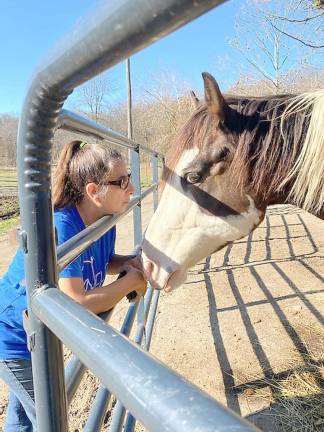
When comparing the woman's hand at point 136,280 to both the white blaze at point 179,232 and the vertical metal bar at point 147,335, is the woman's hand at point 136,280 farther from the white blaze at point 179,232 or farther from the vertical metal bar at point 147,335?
the vertical metal bar at point 147,335

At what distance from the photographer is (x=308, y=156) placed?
1543mm

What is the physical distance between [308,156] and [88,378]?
6.48 ft

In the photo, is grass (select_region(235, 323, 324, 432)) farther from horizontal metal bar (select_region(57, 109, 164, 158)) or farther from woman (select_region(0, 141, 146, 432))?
horizontal metal bar (select_region(57, 109, 164, 158))

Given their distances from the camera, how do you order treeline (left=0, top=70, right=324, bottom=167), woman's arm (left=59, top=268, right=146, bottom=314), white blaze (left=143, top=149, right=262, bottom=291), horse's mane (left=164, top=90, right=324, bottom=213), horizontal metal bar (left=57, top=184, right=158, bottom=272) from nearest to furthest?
horizontal metal bar (left=57, top=184, right=158, bottom=272), woman's arm (left=59, top=268, right=146, bottom=314), horse's mane (left=164, top=90, right=324, bottom=213), white blaze (left=143, top=149, right=262, bottom=291), treeline (left=0, top=70, right=324, bottom=167)

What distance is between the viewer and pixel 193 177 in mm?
1639

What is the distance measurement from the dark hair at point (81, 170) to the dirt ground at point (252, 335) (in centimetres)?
27

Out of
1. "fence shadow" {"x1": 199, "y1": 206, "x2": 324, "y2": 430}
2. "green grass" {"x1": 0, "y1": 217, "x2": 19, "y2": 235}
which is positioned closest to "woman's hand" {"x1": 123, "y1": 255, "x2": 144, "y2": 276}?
"fence shadow" {"x1": 199, "y1": 206, "x2": 324, "y2": 430}

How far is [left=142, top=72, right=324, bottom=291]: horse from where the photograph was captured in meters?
1.58

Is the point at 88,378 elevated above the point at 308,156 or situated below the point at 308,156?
below

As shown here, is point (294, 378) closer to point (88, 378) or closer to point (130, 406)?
point (88, 378)

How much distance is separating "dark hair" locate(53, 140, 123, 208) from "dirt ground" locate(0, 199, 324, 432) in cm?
27

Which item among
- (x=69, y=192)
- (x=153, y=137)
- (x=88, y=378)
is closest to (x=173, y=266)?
(x=69, y=192)

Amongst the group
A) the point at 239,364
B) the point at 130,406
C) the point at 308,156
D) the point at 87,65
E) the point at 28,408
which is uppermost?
the point at 87,65

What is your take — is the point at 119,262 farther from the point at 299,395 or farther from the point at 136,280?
the point at 299,395
